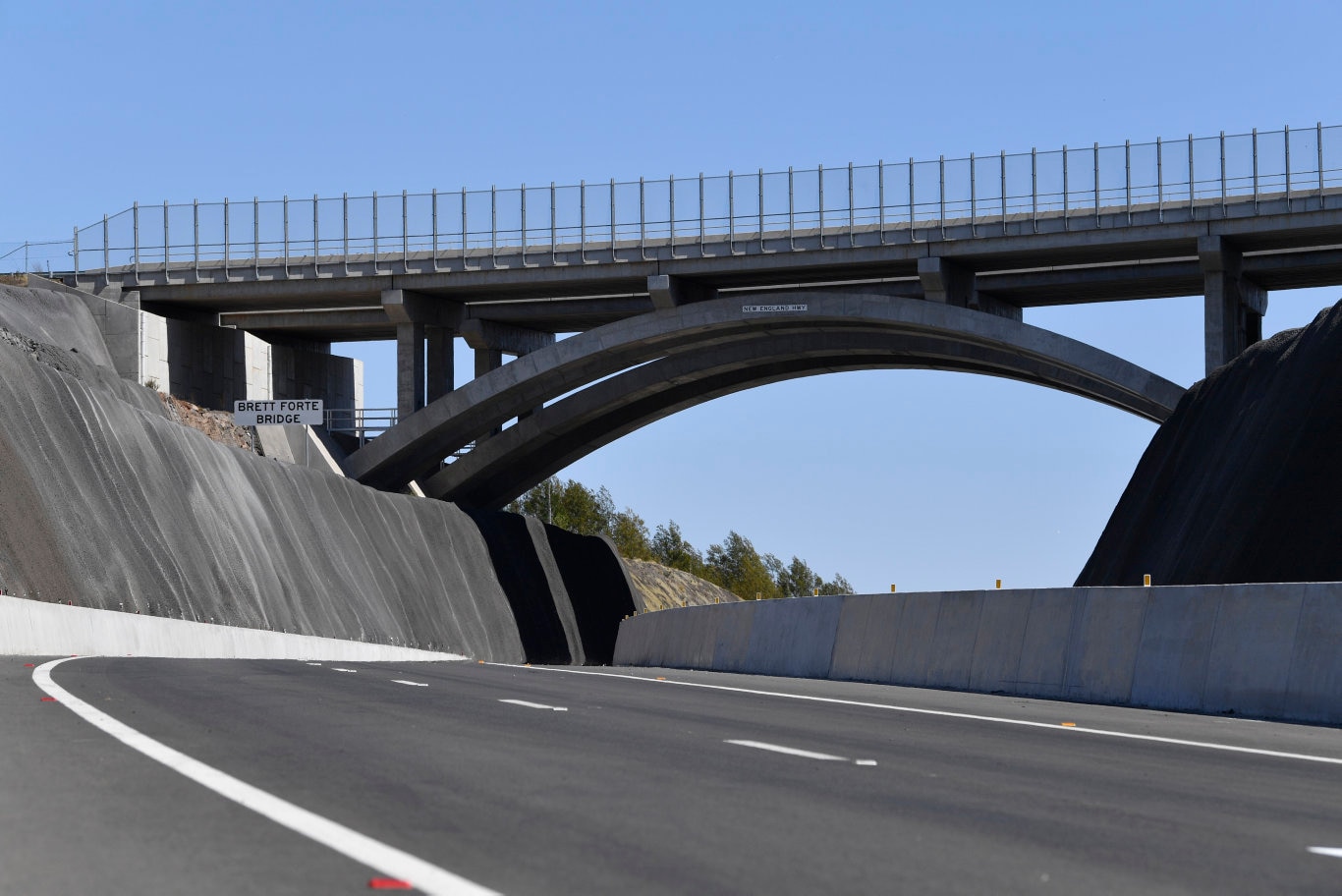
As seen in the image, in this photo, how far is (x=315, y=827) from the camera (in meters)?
6.47

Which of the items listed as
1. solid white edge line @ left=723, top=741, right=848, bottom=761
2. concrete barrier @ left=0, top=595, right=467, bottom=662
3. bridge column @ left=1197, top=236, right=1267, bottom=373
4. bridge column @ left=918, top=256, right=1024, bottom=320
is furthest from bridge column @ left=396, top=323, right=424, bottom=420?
solid white edge line @ left=723, top=741, right=848, bottom=761

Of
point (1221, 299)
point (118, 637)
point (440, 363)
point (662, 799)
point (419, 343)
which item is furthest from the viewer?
point (440, 363)

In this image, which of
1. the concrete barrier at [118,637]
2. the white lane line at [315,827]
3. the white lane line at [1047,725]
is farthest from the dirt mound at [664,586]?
the white lane line at [315,827]

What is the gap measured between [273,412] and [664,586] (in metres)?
56.8

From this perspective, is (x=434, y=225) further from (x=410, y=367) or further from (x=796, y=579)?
(x=796, y=579)

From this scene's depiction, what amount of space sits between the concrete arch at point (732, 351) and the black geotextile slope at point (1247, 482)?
47.4 feet

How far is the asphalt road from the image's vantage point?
5723 mm

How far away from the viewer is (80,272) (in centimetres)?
6431

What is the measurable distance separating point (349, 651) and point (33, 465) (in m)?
11.2

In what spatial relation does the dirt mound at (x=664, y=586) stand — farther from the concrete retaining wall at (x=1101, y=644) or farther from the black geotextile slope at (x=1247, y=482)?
the concrete retaining wall at (x=1101, y=644)

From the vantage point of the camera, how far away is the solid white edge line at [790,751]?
970cm

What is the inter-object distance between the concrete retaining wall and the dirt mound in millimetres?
76876

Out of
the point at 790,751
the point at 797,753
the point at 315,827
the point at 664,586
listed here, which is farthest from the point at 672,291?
the point at 315,827

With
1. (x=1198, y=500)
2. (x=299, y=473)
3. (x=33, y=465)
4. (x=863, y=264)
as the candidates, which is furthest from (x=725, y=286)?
(x=33, y=465)
